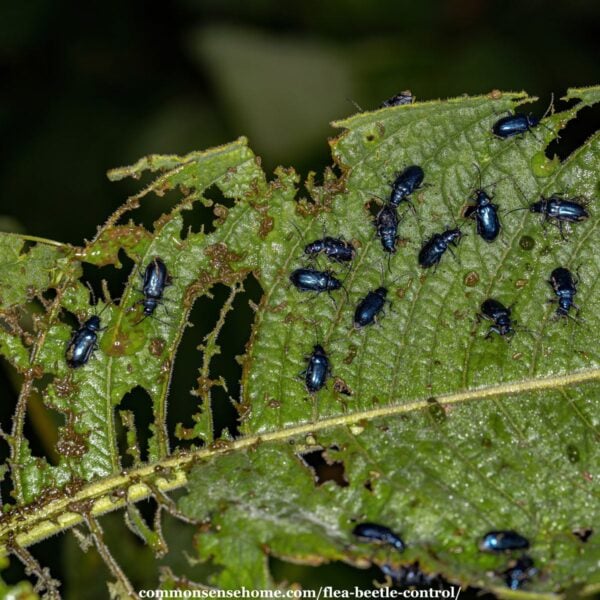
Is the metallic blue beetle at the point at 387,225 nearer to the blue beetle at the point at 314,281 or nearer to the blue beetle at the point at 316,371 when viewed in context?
the blue beetle at the point at 314,281

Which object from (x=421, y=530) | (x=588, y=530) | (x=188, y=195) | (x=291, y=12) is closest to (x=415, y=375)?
(x=421, y=530)

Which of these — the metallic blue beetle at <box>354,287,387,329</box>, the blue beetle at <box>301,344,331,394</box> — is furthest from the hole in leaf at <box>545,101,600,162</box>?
the blue beetle at <box>301,344,331,394</box>

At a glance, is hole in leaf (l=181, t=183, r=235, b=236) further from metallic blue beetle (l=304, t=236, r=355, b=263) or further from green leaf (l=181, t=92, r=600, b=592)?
metallic blue beetle (l=304, t=236, r=355, b=263)

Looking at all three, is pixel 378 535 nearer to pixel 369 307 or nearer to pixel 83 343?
pixel 369 307

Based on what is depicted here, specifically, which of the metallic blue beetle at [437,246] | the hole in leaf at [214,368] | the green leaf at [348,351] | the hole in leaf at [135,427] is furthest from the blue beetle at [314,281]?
the hole in leaf at [135,427]

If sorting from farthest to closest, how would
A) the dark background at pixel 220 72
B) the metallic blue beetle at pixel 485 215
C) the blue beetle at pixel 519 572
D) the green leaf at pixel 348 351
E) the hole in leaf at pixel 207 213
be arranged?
the dark background at pixel 220 72
the hole in leaf at pixel 207 213
the metallic blue beetle at pixel 485 215
the green leaf at pixel 348 351
the blue beetle at pixel 519 572

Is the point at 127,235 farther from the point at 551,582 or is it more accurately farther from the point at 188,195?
the point at 551,582

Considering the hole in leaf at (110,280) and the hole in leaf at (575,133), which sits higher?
the hole in leaf at (575,133)

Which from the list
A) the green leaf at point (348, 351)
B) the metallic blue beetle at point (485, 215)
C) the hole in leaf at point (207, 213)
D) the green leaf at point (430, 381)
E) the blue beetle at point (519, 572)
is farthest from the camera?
the hole in leaf at point (207, 213)
